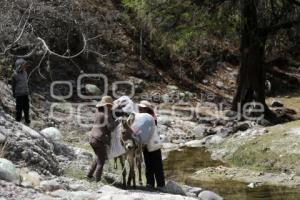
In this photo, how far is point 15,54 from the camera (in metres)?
20.8

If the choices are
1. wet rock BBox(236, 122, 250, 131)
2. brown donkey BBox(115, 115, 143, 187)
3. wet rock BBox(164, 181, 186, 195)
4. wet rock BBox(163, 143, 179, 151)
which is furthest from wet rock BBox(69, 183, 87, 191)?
wet rock BBox(236, 122, 250, 131)

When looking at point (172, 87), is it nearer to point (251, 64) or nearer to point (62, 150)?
point (251, 64)

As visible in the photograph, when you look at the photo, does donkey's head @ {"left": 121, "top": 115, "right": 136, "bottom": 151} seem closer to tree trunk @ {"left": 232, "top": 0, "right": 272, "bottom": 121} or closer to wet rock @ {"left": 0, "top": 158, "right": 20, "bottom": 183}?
wet rock @ {"left": 0, "top": 158, "right": 20, "bottom": 183}

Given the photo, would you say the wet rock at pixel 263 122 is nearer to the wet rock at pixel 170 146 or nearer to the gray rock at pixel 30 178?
the wet rock at pixel 170 146

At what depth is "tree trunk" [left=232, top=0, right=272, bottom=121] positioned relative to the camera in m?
23.3

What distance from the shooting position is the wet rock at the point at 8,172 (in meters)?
8.95

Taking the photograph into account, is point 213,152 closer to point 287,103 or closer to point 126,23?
point 287,103

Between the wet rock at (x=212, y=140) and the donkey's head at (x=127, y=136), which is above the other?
the donkey's head at (x=127, y=136)

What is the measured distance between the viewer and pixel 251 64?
23641mm

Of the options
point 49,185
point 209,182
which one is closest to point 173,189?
point 49,185

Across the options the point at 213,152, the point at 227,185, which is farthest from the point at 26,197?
the point at 213,152

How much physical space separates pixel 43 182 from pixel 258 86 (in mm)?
15552

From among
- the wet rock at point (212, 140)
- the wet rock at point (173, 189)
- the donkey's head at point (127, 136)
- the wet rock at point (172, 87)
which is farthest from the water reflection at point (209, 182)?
the wet rock at point (172, 87)

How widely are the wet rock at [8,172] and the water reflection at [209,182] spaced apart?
15.9 feet
